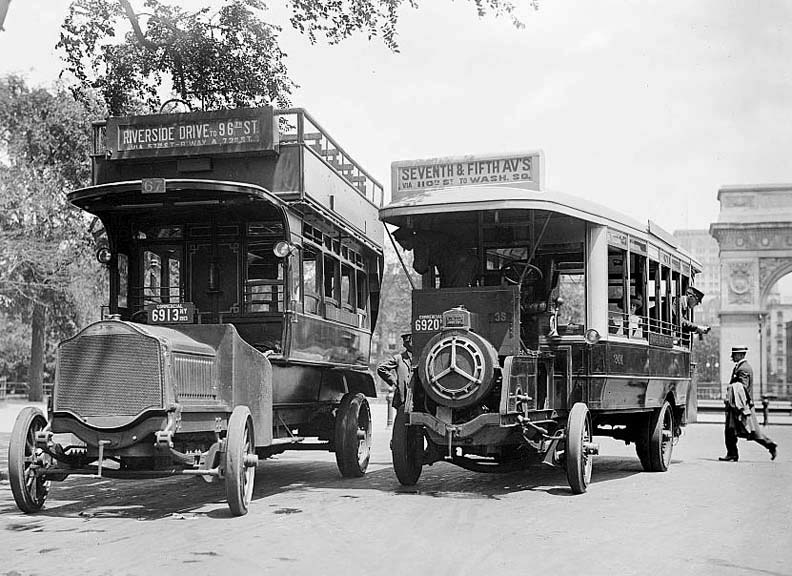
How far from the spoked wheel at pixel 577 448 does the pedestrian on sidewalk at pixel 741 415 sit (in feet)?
17.4

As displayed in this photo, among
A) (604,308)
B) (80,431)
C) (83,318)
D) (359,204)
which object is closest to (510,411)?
(604,308)

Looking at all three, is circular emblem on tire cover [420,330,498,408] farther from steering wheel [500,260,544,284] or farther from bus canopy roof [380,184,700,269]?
steering wheel [500,260,544,284]

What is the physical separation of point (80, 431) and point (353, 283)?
637 cm

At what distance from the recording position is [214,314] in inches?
463

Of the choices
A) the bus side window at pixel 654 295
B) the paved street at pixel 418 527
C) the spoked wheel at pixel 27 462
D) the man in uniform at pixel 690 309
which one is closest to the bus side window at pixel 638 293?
the bus side window at pixel 654 295

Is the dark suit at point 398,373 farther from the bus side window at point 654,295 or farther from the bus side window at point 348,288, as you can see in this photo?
the bus side window at point 654,295

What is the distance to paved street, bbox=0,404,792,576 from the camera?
698 centimetres

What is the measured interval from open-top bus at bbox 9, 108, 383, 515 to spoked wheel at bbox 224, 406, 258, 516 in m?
0.01

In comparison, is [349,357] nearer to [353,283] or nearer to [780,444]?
[353,283]

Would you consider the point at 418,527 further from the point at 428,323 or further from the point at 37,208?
the point at 37,208

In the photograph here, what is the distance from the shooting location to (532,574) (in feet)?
21.8

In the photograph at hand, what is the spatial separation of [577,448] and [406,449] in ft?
6.15

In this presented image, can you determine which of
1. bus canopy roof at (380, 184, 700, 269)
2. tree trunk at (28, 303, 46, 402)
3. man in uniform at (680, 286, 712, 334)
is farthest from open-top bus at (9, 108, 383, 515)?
tree trunk at (28, 303, 46, 402)

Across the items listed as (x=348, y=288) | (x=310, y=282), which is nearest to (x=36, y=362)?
(x=348, y=288)
